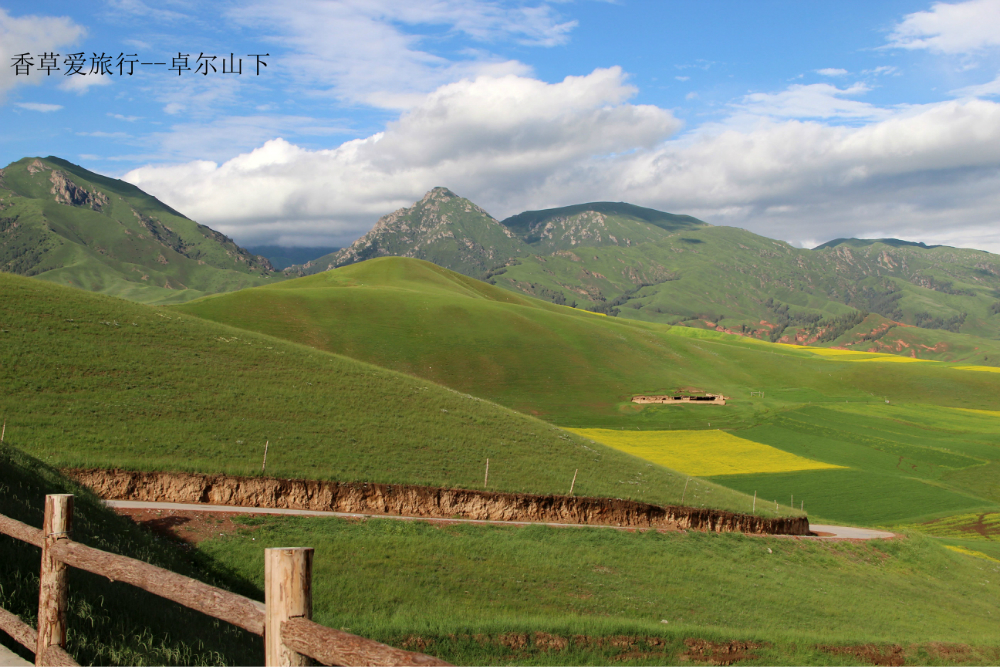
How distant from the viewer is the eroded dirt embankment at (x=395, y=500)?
2733 centimetres

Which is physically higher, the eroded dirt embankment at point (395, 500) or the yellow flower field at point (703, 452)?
the eroded dirt embankment at point (395, 500)

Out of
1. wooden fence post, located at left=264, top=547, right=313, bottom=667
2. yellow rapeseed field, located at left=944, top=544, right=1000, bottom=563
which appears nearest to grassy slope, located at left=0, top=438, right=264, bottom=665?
wooden fence post, located at left=264, top=547, right=313, bottom=667

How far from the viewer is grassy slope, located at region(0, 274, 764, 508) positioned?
1209 inches

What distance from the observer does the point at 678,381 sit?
371ft

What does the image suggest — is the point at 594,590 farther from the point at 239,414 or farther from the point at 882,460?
the point at 882,460

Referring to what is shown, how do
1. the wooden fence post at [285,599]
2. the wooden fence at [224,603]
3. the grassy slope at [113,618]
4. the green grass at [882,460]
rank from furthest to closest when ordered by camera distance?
the green grass at [882,460]
the grassy slope at [113,618]
the wooden fence post at [285,599]
the wooden fence at [224,603]

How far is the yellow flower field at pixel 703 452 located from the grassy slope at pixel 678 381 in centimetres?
315

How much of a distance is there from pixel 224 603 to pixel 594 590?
66.0 ft

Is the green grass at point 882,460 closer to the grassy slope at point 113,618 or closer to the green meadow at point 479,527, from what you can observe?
the green meadow at point 479,527

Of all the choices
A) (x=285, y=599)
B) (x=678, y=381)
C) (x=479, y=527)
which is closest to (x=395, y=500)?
(x=479, y=527)

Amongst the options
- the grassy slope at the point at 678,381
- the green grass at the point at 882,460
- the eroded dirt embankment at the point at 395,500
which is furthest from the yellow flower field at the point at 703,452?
the eroded dirt embankment at the point at 395,500

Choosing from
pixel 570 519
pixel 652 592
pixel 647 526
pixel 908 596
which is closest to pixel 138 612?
pixel 652 592

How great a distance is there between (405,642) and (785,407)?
3948 inches

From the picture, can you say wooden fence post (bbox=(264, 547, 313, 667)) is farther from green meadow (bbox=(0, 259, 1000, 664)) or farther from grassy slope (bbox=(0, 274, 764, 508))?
grassy slope (bbox=(0, 274, 764, 508))
